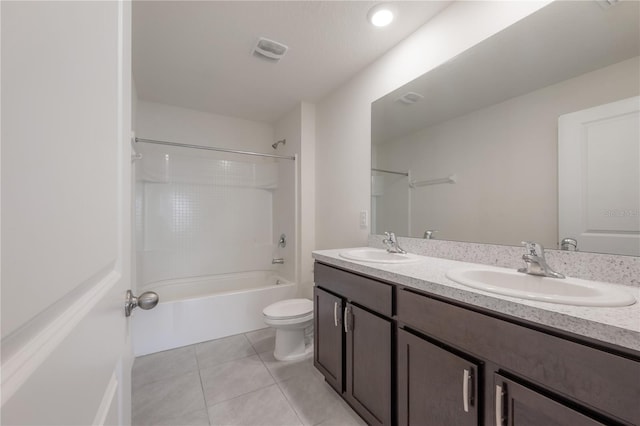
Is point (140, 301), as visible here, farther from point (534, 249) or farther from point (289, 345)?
point (289, 345)

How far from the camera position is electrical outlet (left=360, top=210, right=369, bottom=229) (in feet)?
6.86

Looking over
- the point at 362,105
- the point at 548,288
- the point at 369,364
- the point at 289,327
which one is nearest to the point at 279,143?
the point at 362,105

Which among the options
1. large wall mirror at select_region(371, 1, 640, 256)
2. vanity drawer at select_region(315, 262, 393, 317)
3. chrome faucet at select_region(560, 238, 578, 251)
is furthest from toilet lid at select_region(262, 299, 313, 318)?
chrome faucet at select_region(560, 238, 578, 251)

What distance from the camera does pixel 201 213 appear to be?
9.87 ft

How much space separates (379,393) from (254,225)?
2.54m

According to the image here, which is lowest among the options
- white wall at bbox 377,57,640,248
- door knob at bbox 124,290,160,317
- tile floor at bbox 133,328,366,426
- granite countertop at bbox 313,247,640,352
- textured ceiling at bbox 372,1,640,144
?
tile floor at bbox 133,328,366,426

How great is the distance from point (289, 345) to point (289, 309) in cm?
28

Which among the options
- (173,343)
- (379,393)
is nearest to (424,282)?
(379,393)

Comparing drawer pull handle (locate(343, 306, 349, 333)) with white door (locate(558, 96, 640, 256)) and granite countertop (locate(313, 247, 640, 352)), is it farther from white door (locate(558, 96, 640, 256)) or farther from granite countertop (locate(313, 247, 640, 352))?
white door (locate(558, 96, 640, 256))

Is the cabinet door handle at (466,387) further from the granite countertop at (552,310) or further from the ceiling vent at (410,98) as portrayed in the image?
the ceiling vent at (410,98)

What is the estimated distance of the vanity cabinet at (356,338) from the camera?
1.20 metres

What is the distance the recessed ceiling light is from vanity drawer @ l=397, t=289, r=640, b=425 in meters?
1.64

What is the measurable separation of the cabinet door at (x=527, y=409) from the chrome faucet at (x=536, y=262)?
1.70ft

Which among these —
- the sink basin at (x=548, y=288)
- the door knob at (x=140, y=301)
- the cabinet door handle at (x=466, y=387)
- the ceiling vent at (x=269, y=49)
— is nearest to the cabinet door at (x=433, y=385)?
the cabinet door handle at (x=466, y=387)
